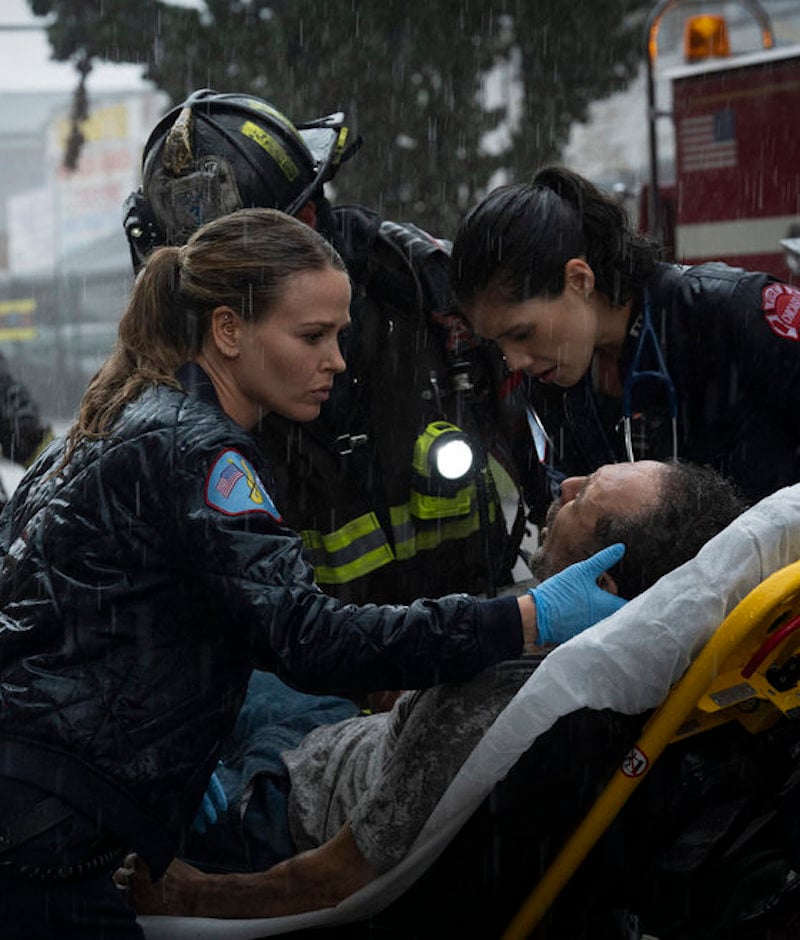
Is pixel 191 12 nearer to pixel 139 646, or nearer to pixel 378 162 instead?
pixel 378 162

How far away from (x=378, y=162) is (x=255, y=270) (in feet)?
24.3

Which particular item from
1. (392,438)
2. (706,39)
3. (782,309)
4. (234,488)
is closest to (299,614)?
(234,488)

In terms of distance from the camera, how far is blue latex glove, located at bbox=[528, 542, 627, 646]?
2.27 m

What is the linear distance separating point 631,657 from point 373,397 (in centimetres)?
153

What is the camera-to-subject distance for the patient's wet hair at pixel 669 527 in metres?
2.51

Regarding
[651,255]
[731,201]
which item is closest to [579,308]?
[651,255]

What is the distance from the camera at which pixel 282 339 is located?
243cm

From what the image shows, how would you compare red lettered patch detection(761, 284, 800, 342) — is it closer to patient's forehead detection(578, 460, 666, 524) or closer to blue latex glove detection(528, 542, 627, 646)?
patient's forehead detection(578, 460, 666, 524)

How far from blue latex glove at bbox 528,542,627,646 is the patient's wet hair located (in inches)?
7.6

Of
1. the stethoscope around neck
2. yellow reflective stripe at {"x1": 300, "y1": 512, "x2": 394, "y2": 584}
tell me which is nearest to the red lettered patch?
the stethoscope around neck

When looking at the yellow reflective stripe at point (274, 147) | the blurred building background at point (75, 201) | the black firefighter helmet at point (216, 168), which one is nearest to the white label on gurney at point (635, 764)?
the black firefighter helmet at point (216, 168)

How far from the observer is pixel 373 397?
11.6 ft

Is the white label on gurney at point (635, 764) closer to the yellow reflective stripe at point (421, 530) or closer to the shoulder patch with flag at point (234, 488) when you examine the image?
the shoulder patch with flag at point (234, 488)

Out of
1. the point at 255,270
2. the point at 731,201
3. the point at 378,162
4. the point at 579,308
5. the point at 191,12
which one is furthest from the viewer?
the point at 378,162
